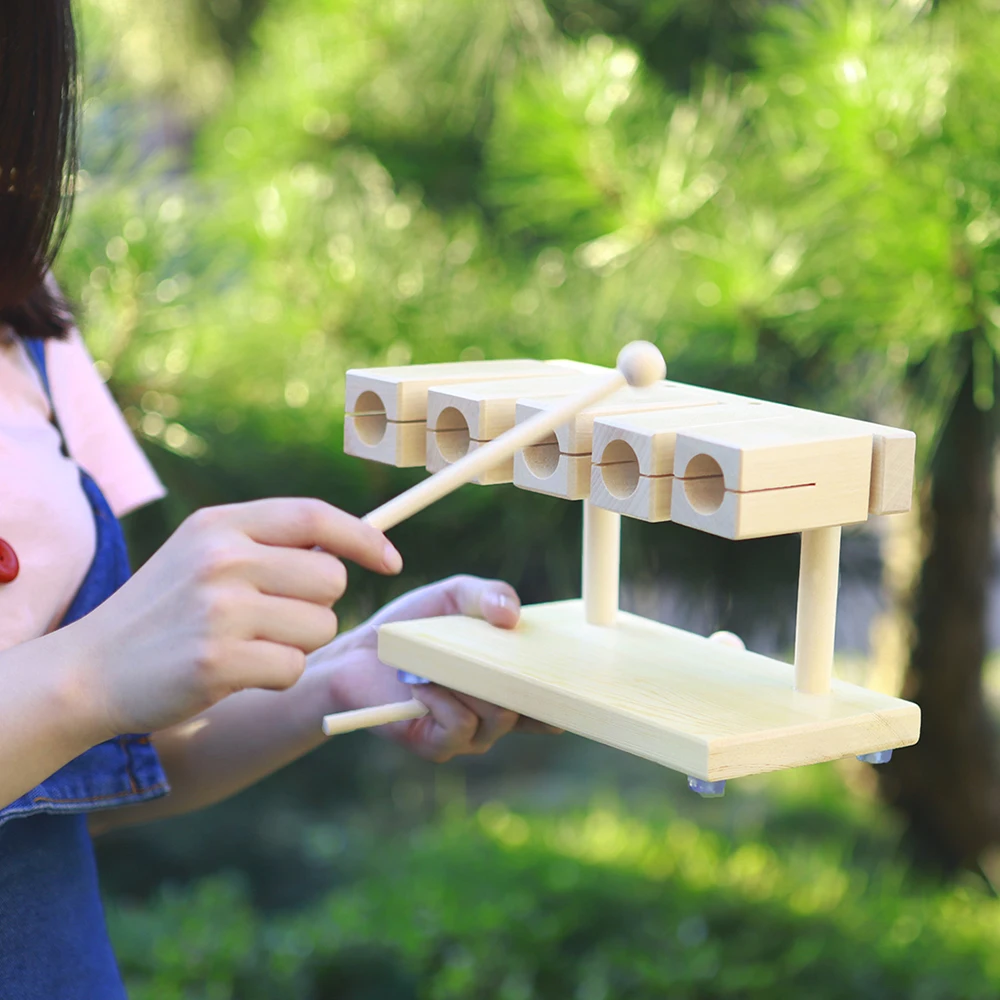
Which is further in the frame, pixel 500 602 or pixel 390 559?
pixel 500 602

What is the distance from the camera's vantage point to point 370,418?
550mm

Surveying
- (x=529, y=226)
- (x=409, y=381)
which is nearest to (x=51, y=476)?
(x=409, y=381)

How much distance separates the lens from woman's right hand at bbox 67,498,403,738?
14.7 inches

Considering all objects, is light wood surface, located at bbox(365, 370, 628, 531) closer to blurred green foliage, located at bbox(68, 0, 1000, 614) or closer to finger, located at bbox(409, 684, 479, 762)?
finger, located at bbox(409, 684, 479, 762)

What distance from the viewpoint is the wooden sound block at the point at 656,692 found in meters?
0.43

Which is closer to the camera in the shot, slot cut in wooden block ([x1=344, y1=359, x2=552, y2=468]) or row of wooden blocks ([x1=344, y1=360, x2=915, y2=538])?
row of wooden blocks ([x1=344, y1=360, x2=915, y2=538])

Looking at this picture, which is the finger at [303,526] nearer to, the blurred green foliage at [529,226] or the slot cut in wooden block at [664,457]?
the slot cut in wooden block at [664,457]

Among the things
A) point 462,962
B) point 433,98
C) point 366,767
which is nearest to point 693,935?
point 462,962

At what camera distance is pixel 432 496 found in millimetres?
428

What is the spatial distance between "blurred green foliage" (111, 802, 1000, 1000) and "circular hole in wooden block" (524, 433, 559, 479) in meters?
0.71

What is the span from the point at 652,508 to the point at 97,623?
0.60ft

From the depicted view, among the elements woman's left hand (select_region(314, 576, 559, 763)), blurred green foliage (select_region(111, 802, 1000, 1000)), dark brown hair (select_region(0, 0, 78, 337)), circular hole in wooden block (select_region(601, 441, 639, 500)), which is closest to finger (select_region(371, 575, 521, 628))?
woman's left hand (select_region(314, 576, 559, 763))

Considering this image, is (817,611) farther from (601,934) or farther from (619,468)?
(601,934)

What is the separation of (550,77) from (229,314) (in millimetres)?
289
